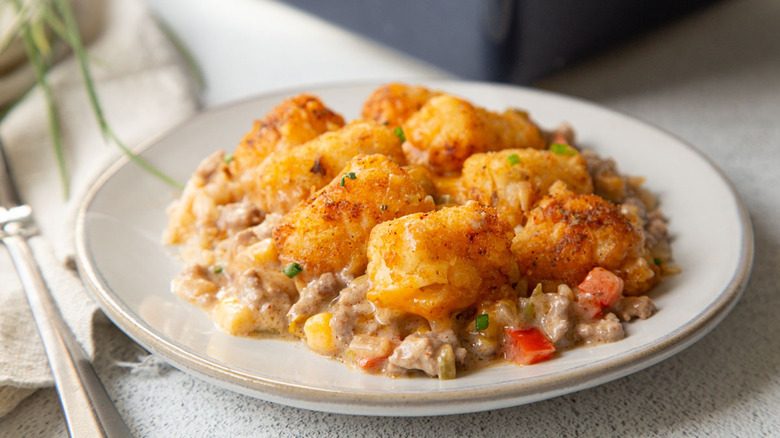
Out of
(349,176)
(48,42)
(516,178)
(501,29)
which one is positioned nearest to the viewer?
(349,176)

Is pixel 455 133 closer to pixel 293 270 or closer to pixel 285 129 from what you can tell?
pixel 285 129

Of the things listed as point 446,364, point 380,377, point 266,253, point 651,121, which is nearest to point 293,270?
point 266,253

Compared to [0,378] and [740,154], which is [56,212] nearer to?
[0,378]

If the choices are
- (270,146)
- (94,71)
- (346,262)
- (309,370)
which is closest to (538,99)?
(270,146)

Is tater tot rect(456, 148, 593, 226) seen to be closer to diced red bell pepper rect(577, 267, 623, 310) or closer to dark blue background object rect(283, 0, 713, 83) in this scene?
diced red bell pepper rect(577, 267, 623, 310)

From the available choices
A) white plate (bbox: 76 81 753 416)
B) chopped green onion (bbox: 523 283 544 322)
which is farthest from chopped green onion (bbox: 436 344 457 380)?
chopped green onion (bbox: 523 283 544 322)

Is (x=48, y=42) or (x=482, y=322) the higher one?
(x=48, y=42)

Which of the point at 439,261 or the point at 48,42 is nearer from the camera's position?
the point at 439,261
